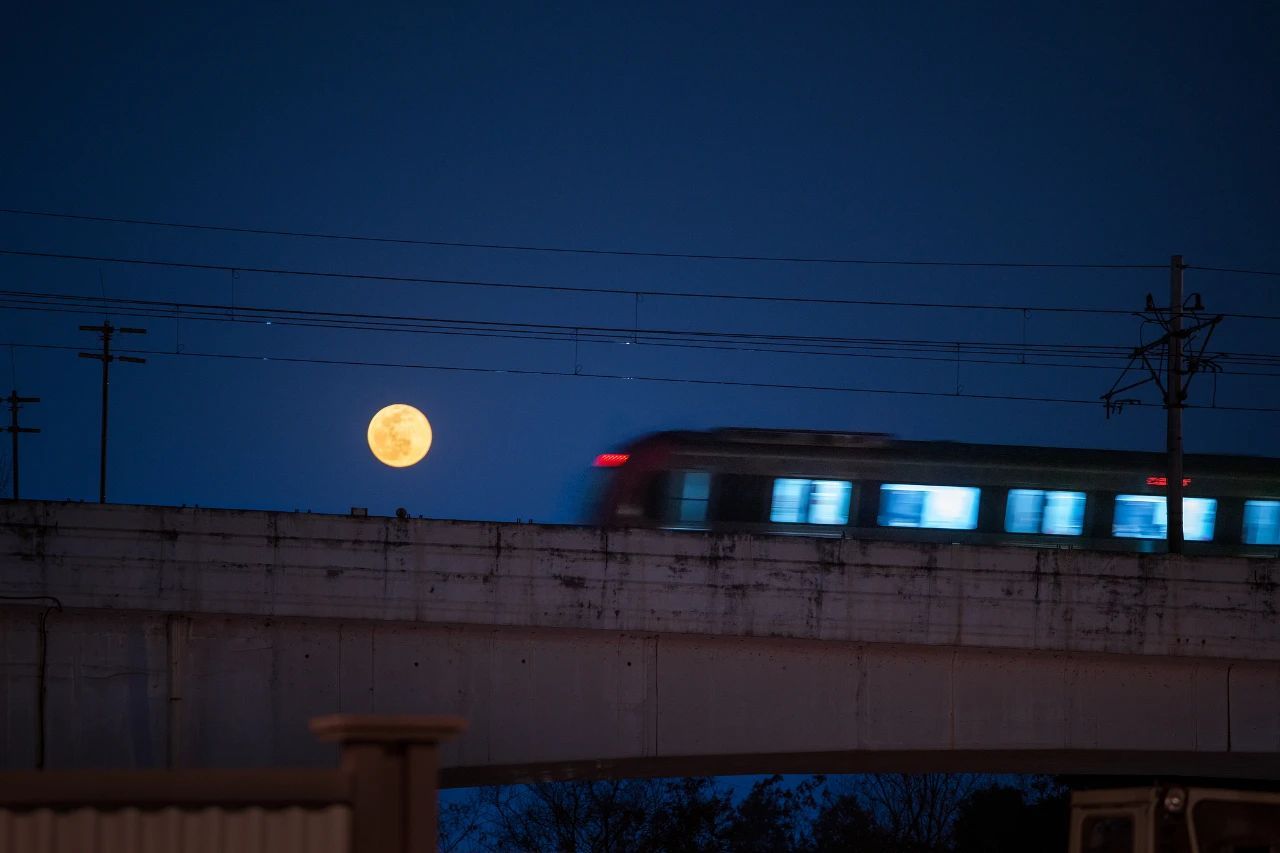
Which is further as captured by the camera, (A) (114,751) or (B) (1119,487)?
(B) (1119,487)

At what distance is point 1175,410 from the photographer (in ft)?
74.9

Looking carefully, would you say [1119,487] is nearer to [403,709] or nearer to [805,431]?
[805,431]

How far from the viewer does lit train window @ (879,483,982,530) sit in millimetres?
21422

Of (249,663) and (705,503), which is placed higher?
(705,503)

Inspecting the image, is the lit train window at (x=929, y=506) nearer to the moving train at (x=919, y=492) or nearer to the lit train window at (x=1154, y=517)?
the moving train at (x=919, y=492)

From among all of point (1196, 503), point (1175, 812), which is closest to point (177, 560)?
point (1175, 812)

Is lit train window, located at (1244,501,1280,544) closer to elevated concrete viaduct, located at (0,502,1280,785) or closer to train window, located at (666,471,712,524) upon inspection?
elevated concrete viaduct, located at (0,502,1280,785)

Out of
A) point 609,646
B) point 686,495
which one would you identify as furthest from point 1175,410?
point 609,646

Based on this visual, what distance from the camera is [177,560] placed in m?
14.0

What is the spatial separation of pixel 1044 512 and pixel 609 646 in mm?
10216

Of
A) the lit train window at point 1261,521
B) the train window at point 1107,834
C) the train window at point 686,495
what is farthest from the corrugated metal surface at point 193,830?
the lit train window at point 1261,521

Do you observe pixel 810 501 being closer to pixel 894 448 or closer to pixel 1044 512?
pixel 894 448

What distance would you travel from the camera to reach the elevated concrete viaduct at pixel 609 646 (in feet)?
45.3

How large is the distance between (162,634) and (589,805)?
18.5 meters
